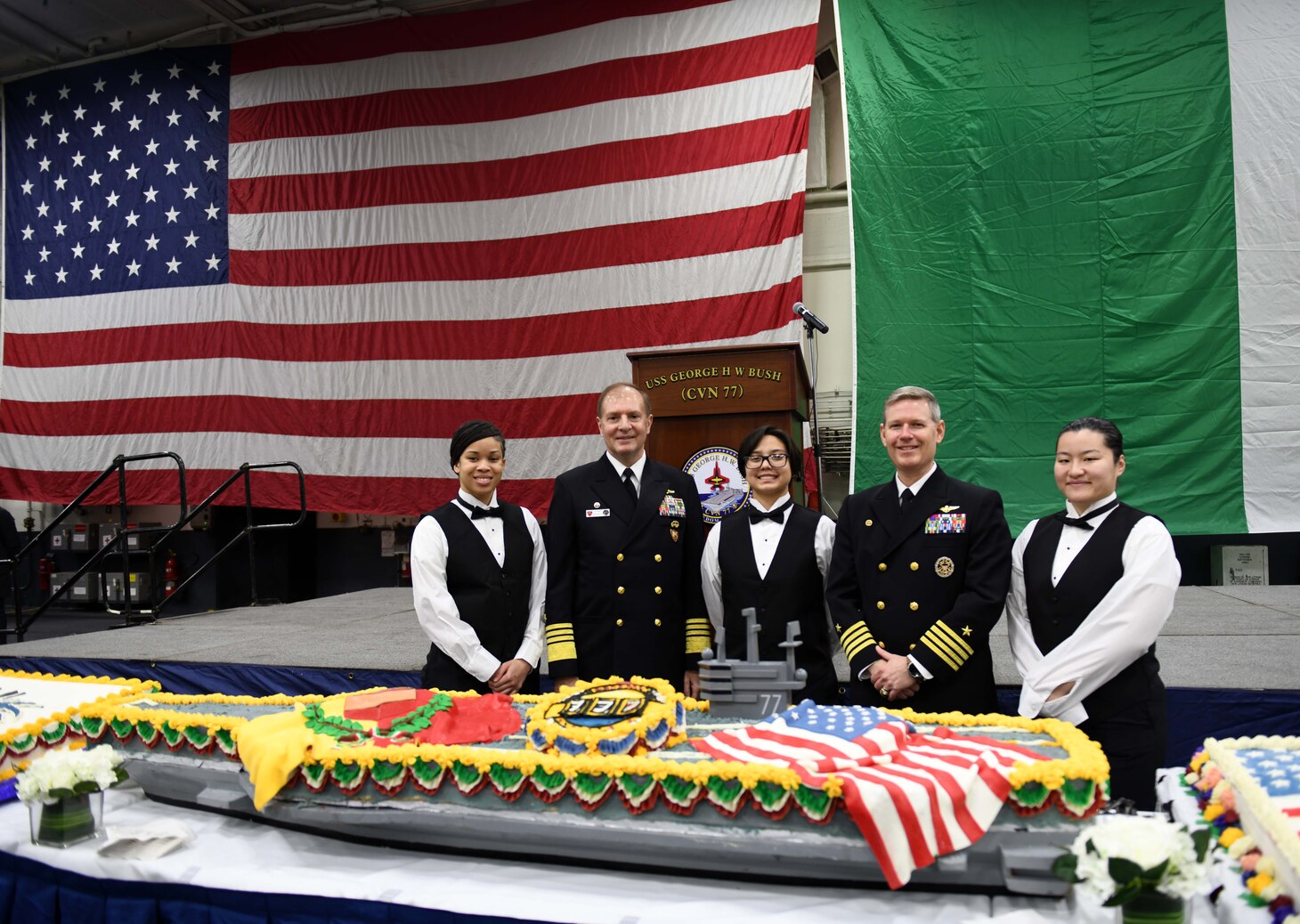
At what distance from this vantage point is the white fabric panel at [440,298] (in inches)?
245

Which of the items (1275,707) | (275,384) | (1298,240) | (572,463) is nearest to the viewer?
(1275,707)

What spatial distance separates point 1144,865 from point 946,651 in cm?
102

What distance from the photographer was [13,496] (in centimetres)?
798

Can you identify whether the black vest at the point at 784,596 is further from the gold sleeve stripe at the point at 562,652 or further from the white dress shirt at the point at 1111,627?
the white dress shirt at the point at 1111,627

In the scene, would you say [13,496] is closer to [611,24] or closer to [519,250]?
[519,250]

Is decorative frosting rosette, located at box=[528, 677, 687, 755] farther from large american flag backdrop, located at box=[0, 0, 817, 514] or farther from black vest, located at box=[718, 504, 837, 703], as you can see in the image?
large american flag backdrop, located at box=[0, 0, 817, 514]

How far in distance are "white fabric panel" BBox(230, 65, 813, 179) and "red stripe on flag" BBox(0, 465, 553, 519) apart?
2567 mm

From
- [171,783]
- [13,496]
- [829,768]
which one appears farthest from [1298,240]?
[13,496]

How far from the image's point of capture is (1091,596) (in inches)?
74.1

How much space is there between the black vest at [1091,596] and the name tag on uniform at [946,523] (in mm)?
172

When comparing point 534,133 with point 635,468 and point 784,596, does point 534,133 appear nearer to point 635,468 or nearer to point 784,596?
point 635,468

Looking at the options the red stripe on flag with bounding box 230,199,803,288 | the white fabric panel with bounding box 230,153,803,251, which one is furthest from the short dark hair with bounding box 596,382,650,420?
the white fabric panel with bounding box 230,153,803,251

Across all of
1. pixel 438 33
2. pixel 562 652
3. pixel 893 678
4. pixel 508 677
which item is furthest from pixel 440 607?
pixel 438 33

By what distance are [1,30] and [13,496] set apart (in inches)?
176
